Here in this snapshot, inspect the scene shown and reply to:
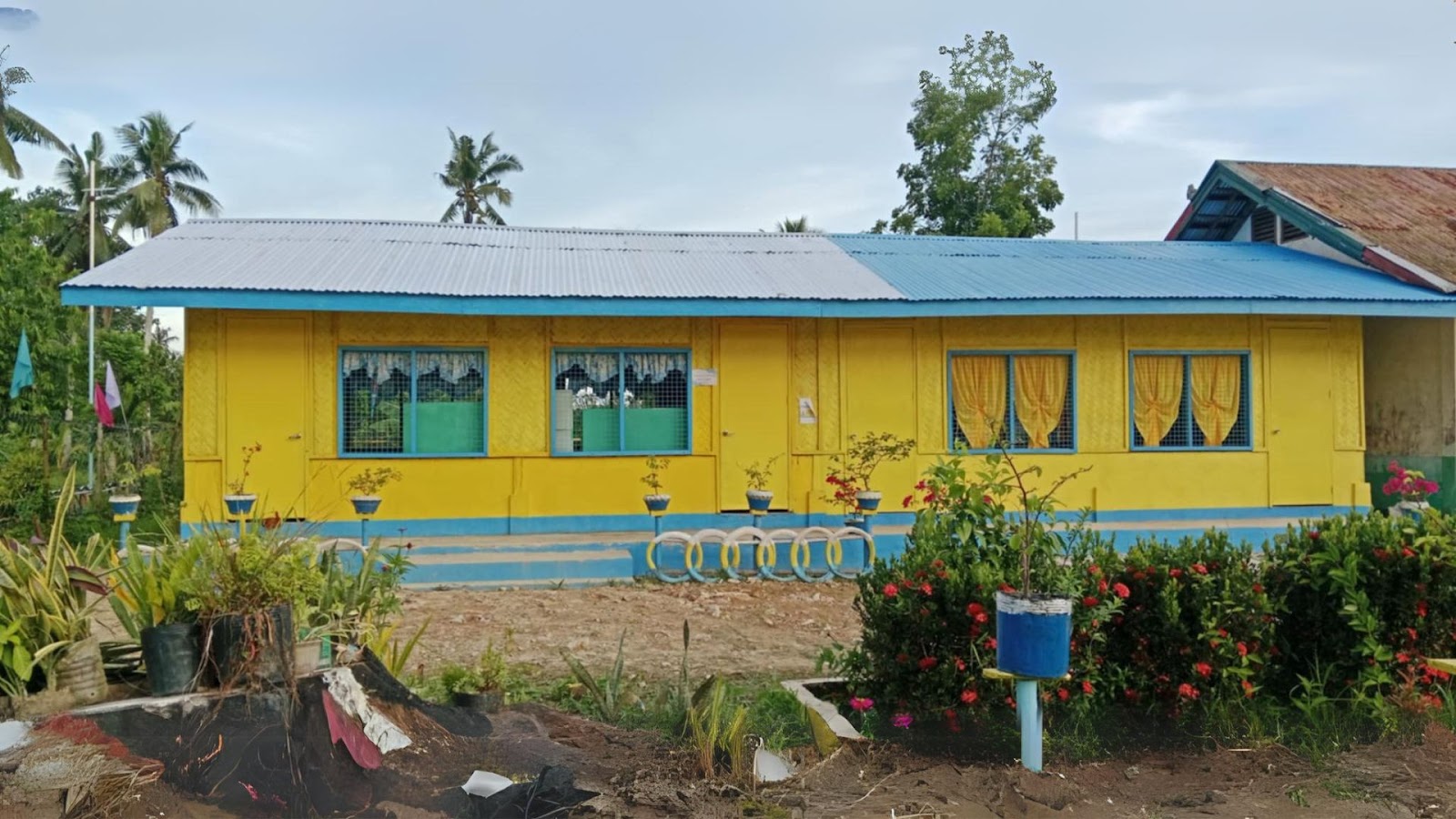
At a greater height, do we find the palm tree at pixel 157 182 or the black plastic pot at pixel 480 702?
the palm tree at pixel 157 182

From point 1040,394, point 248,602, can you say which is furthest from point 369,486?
→ point 1040,394

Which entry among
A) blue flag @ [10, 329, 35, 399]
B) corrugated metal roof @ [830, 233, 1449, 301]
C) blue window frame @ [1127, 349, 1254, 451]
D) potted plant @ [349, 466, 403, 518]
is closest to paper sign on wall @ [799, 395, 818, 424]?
corrugated metal roof @ [830, 233, 1449, 301]

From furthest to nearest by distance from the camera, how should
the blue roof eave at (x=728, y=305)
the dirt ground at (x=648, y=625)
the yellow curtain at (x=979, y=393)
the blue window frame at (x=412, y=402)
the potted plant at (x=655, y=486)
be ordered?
1. the yellow curtain at (x=979, y=393)
2. the blue window frame at (x=412, y=402)
3. the potted plant at (x=655, y=486)
4. the blue roof eave at (x=728, y=305)
5. the dirt ground at (x=648, y=625)

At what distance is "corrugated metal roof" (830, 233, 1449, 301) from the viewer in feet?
39.6

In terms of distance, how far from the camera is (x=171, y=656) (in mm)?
4453

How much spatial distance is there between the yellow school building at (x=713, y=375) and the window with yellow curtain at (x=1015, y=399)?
Answer: 3 cm

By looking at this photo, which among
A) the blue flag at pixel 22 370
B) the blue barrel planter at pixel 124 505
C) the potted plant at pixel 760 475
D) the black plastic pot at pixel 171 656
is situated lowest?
the black plastic pot at pixel 171 656

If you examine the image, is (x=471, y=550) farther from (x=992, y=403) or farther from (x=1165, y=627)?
(x=1165, y=627)

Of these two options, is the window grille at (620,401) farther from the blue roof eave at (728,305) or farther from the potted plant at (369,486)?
the potted plant at (369,486)

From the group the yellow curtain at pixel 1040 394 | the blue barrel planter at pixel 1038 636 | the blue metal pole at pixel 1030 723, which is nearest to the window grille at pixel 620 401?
the yellow curtain at pixel 1040 394

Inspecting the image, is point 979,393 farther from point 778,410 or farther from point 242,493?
point 242,493

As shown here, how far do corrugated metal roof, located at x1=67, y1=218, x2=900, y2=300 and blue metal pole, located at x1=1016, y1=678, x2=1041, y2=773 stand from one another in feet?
23.7

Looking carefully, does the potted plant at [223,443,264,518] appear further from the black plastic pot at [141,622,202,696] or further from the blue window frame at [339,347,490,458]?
the black plastic pot at [141,622,202,696]

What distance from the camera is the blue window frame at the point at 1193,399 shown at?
1284 centimetres
